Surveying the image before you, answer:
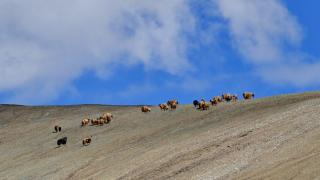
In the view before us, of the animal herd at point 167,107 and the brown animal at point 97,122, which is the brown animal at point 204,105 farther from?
the brown animal at point 97,122

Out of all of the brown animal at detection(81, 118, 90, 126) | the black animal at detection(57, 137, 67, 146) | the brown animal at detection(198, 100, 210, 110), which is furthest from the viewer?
the brown animal at detection(81, 118, 90, 126)

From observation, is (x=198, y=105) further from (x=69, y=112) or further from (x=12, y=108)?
(x=12, y=108)

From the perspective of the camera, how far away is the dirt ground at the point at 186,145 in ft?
118

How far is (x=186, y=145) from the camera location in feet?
151

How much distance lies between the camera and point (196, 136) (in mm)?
49219

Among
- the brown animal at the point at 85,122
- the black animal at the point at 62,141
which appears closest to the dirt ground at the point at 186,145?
the black animal at the point at 62,141

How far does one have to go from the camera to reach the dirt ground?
1415 inches

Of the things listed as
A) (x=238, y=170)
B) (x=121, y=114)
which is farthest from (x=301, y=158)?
(x=121, y=114)

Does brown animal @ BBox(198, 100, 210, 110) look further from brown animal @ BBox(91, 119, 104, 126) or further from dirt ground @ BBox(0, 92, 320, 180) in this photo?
brown animal @ BBox(91, 119, 104, 126)

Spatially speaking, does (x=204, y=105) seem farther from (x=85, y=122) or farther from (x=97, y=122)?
(x=85, y=122)

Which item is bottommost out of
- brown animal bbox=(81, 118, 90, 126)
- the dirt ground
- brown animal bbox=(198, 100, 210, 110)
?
the dirt ground

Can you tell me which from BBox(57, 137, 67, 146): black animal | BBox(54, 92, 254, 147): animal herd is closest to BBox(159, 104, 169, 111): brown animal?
BBox(54, 92, 254, 147): animal herd

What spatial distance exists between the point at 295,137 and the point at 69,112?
188 ft

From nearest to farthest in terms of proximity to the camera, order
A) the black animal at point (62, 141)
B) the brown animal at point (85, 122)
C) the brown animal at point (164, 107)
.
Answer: the black animal at point (62, 141), the brown animal at point (164, 107), the brown animal at point (85, 122)
